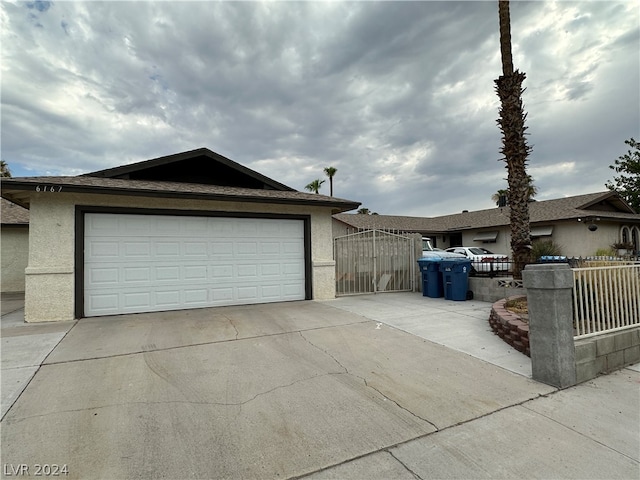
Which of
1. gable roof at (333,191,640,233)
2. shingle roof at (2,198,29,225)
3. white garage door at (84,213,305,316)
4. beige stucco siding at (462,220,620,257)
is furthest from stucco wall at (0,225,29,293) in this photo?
beige stucco siding at (462,220,620,257)

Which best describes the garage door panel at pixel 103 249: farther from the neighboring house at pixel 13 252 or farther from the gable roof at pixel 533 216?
the gable roof at pixel 533 216

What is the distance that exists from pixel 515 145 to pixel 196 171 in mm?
9008

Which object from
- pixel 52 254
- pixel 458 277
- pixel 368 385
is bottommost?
pixel 368 385

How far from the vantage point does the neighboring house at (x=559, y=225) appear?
18.3 metres

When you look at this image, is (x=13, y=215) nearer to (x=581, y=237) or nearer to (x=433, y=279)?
(x=433, y=279)

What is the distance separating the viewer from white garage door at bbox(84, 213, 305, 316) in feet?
25.1

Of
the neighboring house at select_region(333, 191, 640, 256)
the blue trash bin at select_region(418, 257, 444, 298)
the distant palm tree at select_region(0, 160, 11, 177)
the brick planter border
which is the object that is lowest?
the brick planter border

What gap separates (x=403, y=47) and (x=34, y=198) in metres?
10.8

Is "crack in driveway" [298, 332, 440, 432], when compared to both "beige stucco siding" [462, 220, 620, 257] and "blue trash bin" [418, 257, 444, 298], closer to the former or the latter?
"blue trash bin" [418, 257, 444, 298]

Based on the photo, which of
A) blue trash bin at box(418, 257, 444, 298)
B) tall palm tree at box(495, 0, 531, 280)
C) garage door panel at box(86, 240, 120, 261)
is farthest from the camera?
blue trash bin at box(418, 257, 444, 298)

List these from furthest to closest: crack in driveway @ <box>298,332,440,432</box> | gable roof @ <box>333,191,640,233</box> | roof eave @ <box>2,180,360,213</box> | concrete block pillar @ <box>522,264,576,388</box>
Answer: gable roof @ <box>333,191,640,233</box> → roof eave @ <box>2,180,360,213</box> → concrete block pillar @ <box>522,264,576,388</box> → crack in driveway @ <box>298,332,440,432</box>

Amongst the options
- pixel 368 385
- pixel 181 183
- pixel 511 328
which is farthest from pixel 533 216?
pixel 368 385

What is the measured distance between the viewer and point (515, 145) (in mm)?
7992

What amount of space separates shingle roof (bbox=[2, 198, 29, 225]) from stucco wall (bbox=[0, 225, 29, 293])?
0.28 metres
